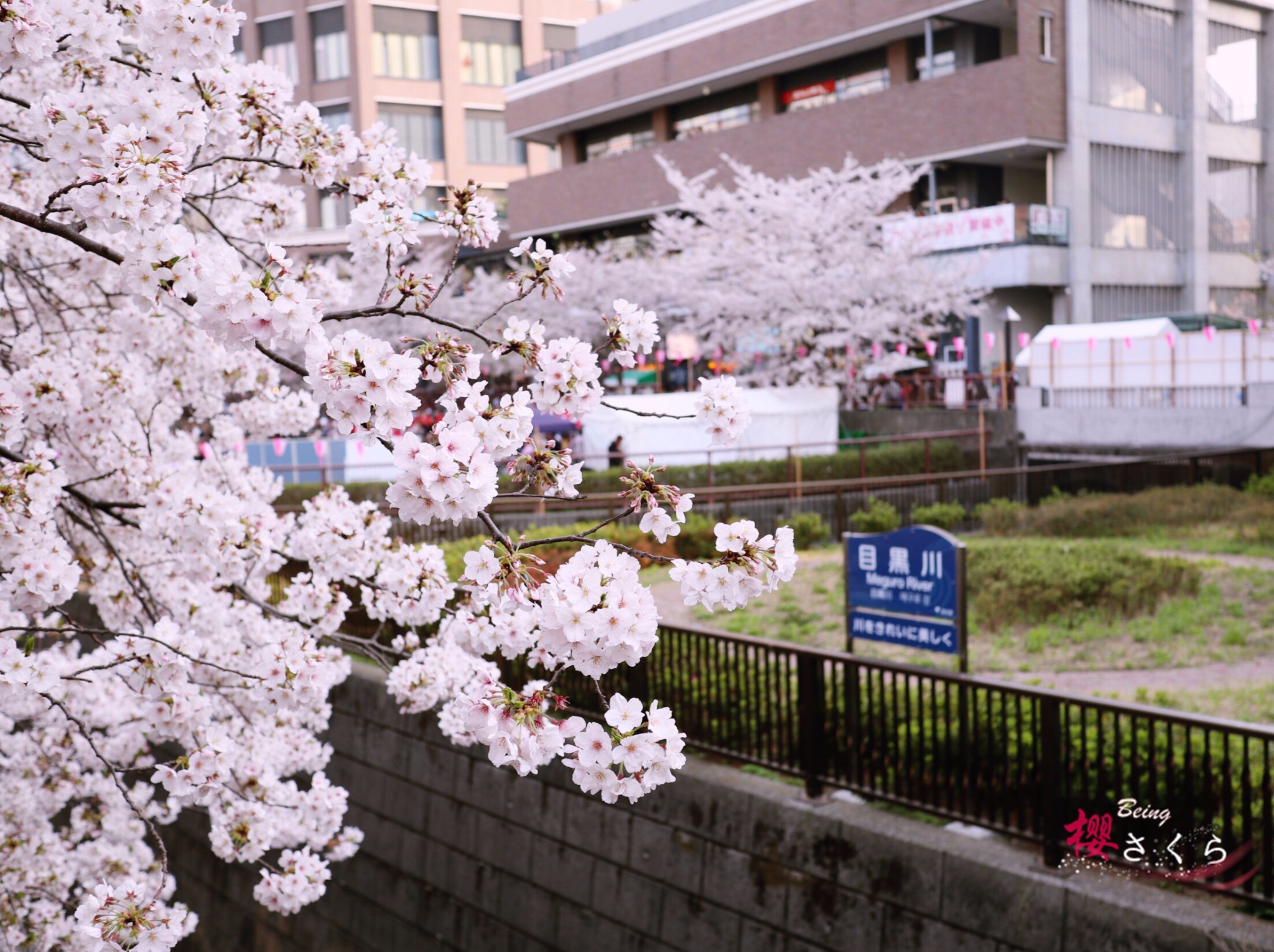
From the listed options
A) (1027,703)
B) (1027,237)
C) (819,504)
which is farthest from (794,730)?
(1027,237)

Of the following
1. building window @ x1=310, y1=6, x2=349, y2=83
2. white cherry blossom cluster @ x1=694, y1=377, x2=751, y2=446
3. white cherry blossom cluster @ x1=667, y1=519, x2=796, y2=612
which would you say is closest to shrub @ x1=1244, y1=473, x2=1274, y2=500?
white cherry blossom cluster @ x1=694, y1=377, x2=751, y2=446

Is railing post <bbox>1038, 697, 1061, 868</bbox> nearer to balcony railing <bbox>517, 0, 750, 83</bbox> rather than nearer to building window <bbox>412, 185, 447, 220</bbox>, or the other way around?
building window <bbox>412, 185, 447, 220</bbox>

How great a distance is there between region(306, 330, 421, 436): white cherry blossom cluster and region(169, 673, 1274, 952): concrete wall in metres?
3.77

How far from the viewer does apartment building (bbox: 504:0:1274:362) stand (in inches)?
1233

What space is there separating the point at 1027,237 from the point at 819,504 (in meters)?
17.4

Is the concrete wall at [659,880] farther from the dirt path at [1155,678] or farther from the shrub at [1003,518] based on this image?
the shrub at [1003,518]

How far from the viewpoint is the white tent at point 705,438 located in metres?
20.3

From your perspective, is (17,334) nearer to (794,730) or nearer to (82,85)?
(82,85)

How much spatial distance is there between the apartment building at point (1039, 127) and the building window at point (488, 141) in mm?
16580

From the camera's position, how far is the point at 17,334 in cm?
591

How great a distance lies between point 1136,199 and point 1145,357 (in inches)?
377

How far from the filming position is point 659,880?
23.5ft

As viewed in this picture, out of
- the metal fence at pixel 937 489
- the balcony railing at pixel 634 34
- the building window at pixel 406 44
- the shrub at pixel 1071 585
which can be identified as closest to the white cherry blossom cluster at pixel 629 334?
the shrub at pixel 1071 585

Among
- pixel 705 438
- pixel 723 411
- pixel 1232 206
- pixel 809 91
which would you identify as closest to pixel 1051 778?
pixel 723 411
